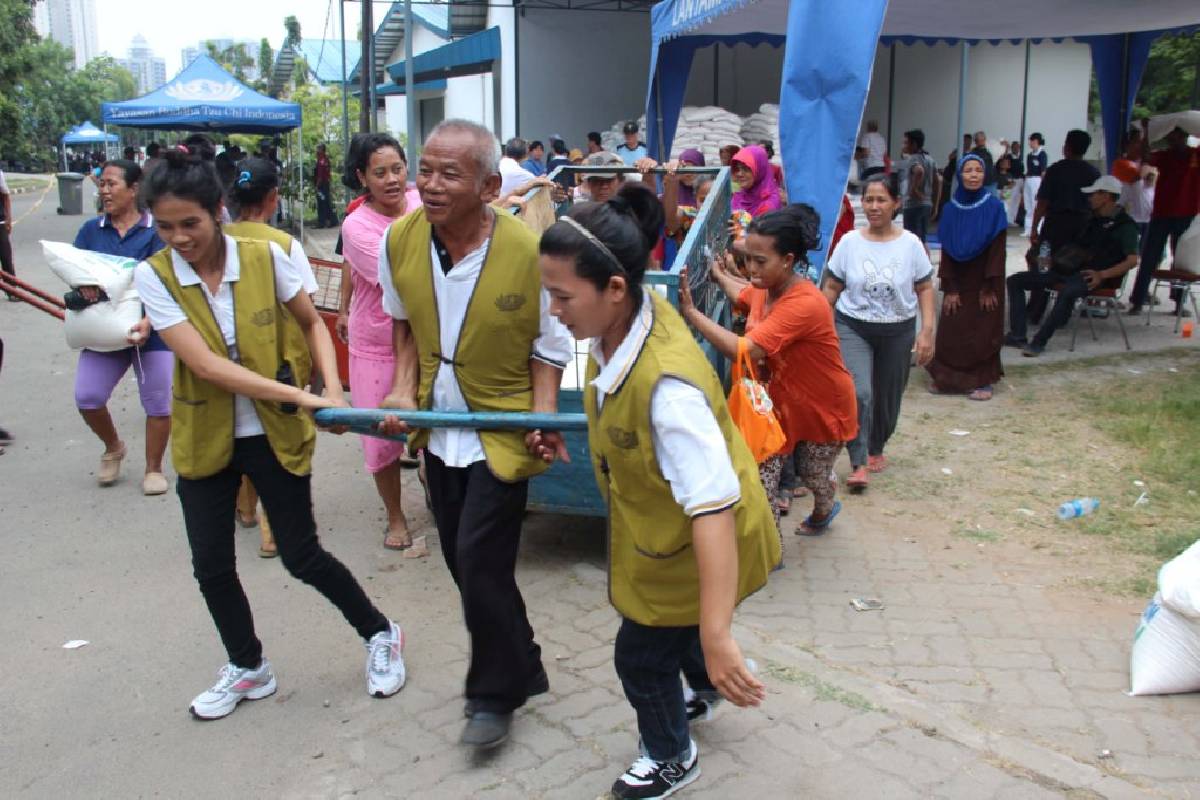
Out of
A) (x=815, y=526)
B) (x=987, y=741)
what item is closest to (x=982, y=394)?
(x=815, y=526)

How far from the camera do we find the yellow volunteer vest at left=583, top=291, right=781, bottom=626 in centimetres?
233

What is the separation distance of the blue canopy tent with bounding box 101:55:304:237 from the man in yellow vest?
15638 mm

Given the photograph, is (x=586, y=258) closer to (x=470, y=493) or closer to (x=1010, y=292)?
(x=470, y=493)

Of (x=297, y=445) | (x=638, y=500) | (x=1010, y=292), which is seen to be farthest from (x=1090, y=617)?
(x=1010, y=292)

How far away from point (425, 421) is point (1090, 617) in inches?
108

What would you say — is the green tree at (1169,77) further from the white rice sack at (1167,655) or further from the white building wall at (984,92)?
the white rice sack at (1167,655)

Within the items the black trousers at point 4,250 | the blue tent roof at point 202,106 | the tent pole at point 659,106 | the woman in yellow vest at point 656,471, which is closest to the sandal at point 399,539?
the woman in yellow vest at point 656,471

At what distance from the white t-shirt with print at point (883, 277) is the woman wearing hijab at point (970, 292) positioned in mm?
2088

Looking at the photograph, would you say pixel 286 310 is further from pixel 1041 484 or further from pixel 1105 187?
pixel 1105 187

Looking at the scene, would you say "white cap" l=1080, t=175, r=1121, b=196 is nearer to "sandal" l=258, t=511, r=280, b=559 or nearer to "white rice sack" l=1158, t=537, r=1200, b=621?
"white rice sack" l=1158, t=537, r=1200, b=621

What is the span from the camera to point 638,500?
2467 mm

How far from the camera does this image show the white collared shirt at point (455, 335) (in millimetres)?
2914

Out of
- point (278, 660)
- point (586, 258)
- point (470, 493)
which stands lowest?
point (278, 660)

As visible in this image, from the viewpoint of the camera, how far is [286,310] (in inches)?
132
